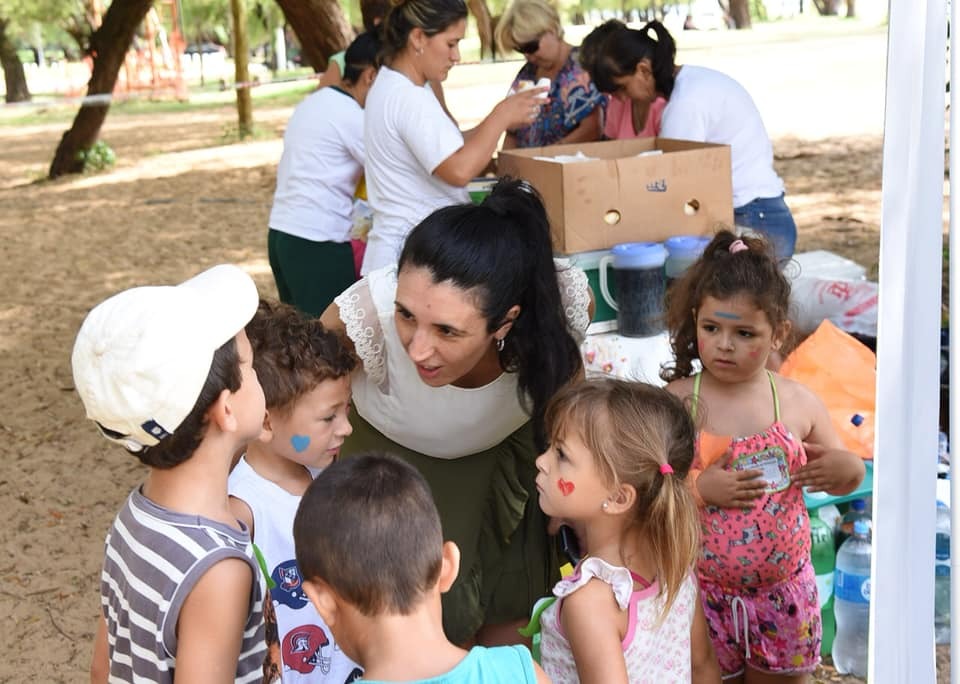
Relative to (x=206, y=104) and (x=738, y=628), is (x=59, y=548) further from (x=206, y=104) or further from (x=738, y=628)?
(x=206, y=104)

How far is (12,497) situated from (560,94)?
2.85m

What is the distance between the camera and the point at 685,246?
10.6ft

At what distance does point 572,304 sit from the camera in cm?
248

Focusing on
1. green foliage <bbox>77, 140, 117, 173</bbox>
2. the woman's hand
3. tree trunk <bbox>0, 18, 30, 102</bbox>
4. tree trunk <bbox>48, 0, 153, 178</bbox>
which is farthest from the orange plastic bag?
tree trunk <bbox>0, 18, 30, 102</bbox>

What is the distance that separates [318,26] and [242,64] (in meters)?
5.94

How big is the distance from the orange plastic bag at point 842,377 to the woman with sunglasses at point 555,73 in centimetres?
141

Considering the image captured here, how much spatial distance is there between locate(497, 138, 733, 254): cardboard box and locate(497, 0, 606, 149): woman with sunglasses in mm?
1046

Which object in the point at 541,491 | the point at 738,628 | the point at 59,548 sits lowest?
the point at 59,548

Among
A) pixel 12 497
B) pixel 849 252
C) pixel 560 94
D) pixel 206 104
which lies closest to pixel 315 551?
pixel 560 94

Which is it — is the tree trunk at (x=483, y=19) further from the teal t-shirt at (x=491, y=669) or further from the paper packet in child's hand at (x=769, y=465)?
the teal t-shirt at (x=491, y=669)

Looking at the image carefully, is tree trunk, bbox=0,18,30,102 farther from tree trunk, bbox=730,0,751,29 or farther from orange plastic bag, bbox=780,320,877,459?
orange plastic bag, bbox=780,320,877,459

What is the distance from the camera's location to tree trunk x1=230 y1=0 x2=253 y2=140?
12359 millimetres

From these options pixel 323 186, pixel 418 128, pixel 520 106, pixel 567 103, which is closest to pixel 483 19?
pixel 567 103

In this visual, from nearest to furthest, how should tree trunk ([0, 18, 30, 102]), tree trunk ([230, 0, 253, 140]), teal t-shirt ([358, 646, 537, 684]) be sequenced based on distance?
teal t-shirt ([358, 646, 537, 684]) → tree trunk ([230, 0, 253, 140]) → tree trunk ([0, 18, 30, 102])
